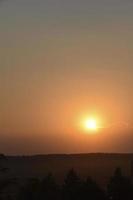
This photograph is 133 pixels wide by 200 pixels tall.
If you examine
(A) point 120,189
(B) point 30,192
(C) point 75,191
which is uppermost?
(A) point 120,189

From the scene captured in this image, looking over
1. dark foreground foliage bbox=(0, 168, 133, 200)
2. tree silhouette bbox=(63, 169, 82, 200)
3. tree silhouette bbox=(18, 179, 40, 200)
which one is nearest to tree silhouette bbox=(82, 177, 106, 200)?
dark foreground foliage bbox=(0, 168, 133, 200)

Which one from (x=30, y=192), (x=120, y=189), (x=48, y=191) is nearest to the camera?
(x=48, y=191)

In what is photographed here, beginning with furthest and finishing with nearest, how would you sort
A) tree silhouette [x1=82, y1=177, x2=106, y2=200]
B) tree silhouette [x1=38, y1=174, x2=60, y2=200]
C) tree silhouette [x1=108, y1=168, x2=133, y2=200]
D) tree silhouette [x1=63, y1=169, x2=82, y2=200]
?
tree silhouette [x1=108, y1=168, x2=133, y2=200]
tree silhouette [x1=38, y1=174, x2=60, y2=200]
tree silhouette [x1=82, y1=177, x2=106, y2=200]
tree silhouette [x1=63, y1=169, x2=82, y2=200]

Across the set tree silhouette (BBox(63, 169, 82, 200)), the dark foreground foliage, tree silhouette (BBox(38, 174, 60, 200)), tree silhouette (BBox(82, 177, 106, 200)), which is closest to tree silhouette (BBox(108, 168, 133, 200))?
the dark foreground foliage

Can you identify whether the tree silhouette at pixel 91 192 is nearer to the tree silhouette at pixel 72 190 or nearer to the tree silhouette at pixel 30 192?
the tree silhouette at pixel 72 190

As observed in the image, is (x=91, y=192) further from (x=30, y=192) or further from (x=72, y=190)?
(x=30, y=192)

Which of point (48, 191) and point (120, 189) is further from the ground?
point (120, 189)

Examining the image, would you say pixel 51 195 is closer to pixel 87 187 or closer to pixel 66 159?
pixel 87 187

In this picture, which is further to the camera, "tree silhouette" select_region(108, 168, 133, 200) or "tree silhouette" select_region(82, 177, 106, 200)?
"tree silhouette" select_region(108, 168, 133, 200)

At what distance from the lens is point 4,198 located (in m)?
35.4

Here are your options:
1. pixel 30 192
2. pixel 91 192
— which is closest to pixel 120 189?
pixel 91 192

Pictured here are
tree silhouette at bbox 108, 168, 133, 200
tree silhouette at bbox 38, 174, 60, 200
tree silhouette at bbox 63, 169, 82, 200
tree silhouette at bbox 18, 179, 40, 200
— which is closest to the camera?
tree silhouette at bbox 63, 169, 82, 200

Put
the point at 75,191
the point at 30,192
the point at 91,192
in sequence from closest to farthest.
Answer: the point at 75,191
the point at 91,192
the point at 30,192

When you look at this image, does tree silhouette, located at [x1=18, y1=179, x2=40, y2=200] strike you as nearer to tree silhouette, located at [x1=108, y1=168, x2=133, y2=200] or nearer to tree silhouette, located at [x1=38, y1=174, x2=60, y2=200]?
tree silhouette, located at [x1=38, y1=174, x2=60, y2=200]
